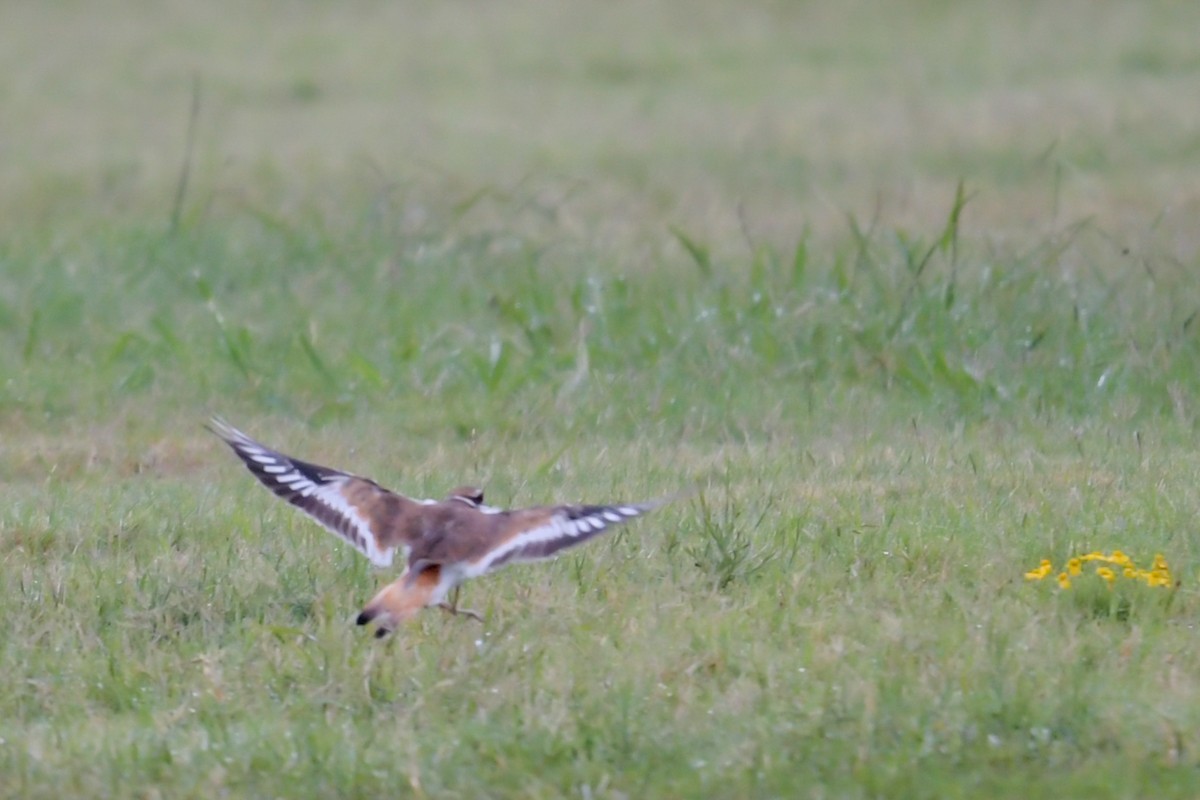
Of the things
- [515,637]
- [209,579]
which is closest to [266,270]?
[209,579]

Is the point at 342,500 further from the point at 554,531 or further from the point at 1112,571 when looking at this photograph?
the point at 1112,571

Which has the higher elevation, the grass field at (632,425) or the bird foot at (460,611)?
the bird foot at (460,611)

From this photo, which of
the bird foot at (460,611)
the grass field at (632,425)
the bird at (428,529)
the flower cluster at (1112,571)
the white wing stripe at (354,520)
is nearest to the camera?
the grass field at (632,425)

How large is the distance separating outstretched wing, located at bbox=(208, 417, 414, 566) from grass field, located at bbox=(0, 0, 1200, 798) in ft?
0.81

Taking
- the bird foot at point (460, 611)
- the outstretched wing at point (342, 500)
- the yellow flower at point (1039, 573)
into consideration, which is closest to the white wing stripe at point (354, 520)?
the outstretched wing at point (342, 500)

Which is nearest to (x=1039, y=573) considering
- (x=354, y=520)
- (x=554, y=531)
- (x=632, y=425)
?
(x=554, y=531)

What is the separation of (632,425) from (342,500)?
268cm

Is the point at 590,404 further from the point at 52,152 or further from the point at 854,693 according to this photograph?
the point at 52,152

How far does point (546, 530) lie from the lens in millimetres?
4871

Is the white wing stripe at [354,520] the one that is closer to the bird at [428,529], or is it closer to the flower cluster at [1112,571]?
the bird at [428,529]

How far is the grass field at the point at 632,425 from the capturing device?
168 inches

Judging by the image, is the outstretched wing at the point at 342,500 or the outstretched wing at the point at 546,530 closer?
the outstretched wing at the point at 546,530

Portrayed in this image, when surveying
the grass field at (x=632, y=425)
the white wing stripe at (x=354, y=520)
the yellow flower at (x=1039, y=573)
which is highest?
the white wing stripe at (x=354, y=520)

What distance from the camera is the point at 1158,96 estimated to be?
15016mm
